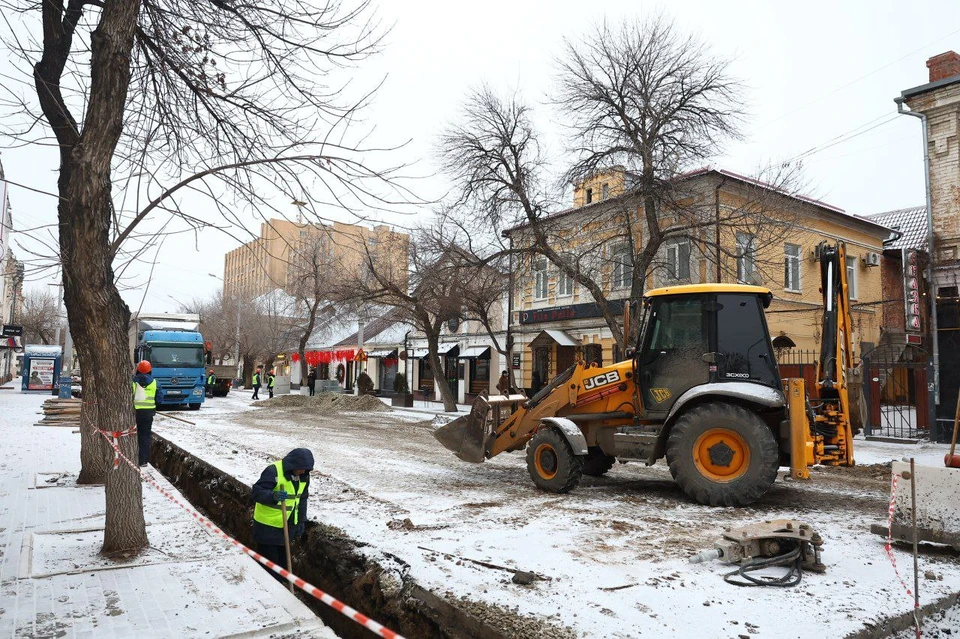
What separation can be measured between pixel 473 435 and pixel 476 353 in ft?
75.3

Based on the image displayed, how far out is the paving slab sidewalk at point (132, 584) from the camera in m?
4.21

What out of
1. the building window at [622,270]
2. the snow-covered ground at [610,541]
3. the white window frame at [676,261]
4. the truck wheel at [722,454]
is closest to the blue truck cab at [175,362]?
the snow-covered ground at [610,541]

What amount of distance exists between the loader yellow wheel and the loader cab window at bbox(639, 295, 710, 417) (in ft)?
2.25

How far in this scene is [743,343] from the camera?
8156mm

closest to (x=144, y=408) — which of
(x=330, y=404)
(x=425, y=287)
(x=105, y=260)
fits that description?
(x=105, y=260)

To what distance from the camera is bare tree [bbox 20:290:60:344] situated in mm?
61656

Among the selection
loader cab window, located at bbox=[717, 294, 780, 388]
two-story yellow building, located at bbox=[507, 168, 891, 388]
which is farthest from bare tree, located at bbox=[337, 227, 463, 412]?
loader cab window, located at bbox=[717, 294, 780, 388]

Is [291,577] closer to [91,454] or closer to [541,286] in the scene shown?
[91,454]

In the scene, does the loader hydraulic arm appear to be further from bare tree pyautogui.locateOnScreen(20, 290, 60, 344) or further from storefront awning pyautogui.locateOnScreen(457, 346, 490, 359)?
bare tree pyautogui.locateOnScreen(20, 290, 60, 344)

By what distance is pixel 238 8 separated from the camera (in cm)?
674

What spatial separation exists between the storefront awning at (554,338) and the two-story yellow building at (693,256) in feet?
0.23

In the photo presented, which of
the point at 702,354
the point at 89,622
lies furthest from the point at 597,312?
the point at 89,622

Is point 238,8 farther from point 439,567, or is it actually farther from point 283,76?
point 439,567

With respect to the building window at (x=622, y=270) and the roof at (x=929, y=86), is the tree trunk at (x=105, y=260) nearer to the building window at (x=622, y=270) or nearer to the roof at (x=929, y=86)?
the building window at (x=622, y=270)
